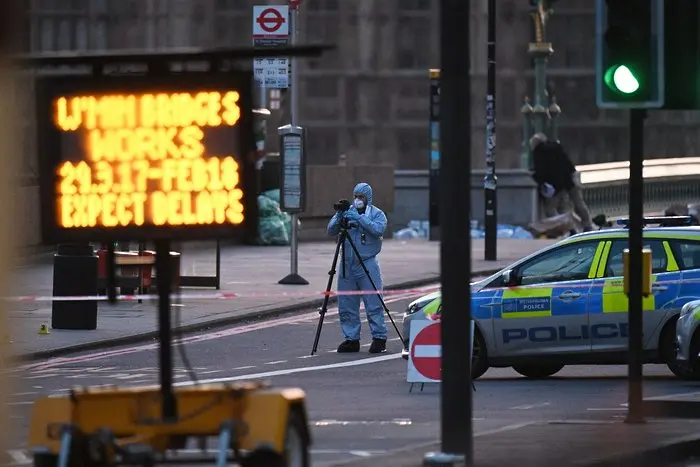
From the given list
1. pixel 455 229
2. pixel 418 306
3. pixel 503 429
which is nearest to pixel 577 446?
pixel 503 429

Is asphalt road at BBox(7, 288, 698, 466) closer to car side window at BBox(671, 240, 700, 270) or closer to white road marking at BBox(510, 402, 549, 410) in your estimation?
white road marking at BBox(510, 402, 549, 410)

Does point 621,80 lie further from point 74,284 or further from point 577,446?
point 74,284

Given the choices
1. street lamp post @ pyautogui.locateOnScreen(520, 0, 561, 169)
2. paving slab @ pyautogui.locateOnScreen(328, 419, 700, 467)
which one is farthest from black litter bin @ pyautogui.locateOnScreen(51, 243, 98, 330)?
street lamp post @ pyautogui.locateOnScreen(520, 0, 561, 169)

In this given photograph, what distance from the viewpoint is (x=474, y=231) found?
4603 cm

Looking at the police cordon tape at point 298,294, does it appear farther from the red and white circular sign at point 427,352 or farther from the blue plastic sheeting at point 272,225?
the blue plastic sheeting at point 272,225

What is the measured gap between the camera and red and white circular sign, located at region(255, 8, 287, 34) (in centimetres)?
2864

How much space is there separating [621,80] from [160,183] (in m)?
4.67

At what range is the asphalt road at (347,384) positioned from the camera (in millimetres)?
14227

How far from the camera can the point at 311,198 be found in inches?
1705

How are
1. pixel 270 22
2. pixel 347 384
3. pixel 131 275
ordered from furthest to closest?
pixel 270 22 → pixel 131 275 → pixel 347 384

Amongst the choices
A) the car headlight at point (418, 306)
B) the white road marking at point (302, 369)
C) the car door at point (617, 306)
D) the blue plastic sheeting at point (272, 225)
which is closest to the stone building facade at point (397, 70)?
the blue plastic sheeting at point (272, 225)

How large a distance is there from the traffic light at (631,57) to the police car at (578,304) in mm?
4768

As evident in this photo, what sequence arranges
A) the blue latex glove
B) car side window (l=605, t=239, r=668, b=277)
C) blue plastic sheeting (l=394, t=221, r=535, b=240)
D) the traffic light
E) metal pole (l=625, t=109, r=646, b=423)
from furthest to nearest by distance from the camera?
blue plastic sheeting (l=394, t=221, r=535, b=240) < the blue latex glove < car side window (l=605, t=239, r=668, b=277) < metal pole (l=625, t=109, r=646, b=423) < the traffic light

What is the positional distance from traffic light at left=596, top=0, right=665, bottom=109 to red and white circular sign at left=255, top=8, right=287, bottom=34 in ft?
52.1
